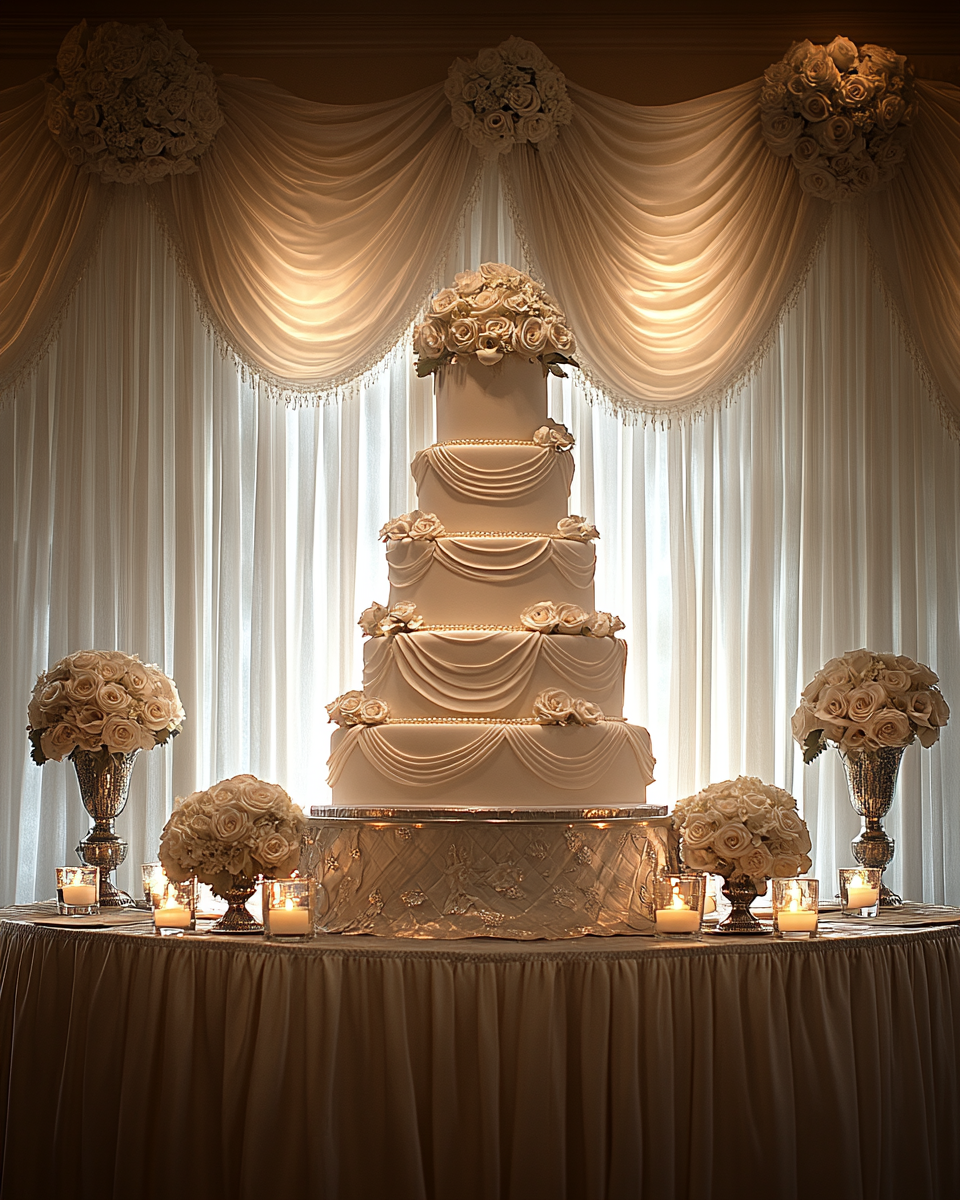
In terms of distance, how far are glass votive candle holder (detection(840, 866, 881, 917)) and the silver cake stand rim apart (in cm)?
106

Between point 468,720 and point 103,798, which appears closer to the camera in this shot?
point 468,720

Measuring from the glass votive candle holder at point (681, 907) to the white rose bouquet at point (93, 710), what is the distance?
7.43 feet

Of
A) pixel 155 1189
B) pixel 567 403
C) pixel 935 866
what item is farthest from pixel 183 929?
pixel 935 866

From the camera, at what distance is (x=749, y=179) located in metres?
5.90

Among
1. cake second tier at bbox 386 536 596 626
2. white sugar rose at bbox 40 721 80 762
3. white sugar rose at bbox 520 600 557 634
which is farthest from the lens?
white sugar rose at bbox 40 721 80 762

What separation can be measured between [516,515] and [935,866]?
2829 mm

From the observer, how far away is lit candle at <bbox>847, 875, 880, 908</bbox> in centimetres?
462

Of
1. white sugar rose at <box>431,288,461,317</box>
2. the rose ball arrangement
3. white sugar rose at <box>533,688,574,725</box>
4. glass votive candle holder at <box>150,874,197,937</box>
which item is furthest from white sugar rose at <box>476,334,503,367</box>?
glass votive candle holder at <box>150,874,197,937</box>

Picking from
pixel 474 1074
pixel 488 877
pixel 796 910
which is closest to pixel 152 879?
pixel 488 877

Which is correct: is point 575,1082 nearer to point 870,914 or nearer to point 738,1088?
point 738,1088

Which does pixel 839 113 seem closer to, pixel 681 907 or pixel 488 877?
pixel 681 907

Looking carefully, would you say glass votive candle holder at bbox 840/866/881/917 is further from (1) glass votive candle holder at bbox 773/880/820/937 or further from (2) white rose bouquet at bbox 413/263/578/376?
(2) white rose bouquet at bbox 413/263/578/376

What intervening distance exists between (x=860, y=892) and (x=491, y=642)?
66.0 inches

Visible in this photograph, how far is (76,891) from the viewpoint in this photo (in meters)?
4.54
